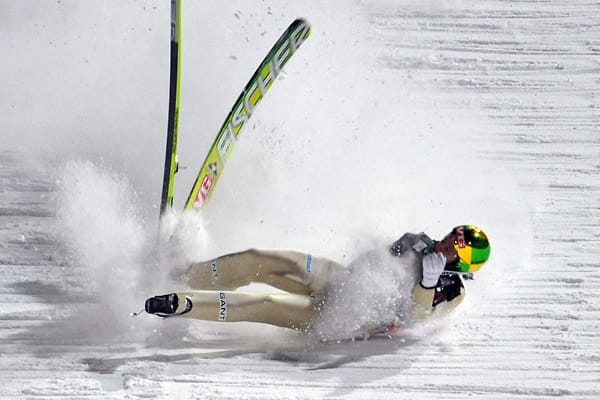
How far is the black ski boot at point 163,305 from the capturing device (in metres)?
5.90

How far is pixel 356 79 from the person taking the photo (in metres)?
10.4

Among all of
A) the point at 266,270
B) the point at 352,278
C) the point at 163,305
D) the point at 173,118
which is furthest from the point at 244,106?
the point at 163,305

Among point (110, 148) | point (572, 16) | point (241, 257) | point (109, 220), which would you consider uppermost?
point (572, 16)

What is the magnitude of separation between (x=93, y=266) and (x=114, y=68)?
337cm

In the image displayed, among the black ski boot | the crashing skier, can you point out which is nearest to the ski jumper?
the crashing skier

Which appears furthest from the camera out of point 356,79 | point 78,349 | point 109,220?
point 356,79

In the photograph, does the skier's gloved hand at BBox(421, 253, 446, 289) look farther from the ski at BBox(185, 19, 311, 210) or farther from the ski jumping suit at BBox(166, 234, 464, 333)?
the ski at BBox(185, 19, 311, 210)

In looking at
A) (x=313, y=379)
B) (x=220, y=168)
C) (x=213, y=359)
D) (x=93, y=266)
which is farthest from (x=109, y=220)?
(x=313, y=379)

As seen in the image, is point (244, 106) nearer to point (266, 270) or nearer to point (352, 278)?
point (266, 270)

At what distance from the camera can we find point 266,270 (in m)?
6.56

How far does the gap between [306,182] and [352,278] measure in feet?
7.02

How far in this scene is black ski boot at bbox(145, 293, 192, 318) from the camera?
5.90m

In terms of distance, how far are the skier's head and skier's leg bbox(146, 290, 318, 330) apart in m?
0.92

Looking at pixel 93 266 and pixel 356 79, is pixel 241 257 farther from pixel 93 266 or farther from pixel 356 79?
pixel 356 79
